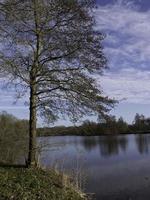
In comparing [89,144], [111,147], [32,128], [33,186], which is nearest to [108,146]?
[111,147]

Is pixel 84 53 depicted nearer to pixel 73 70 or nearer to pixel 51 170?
pixel 73 70

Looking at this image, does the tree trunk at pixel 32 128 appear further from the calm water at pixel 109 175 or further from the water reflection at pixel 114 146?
the water reflection at pixel 114 146

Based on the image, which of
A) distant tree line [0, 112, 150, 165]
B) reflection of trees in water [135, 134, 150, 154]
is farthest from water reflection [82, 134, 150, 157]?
distant tree line [0, 112, 150, 165]

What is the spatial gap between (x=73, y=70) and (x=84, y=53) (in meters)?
0.82

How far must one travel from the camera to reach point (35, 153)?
17.1m

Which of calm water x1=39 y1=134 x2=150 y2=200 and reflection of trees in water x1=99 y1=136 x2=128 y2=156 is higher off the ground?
reflection of trees in water x1=99 y1=136 x2=128 y2=156

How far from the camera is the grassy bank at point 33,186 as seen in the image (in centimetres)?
1288

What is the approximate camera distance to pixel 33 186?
14.0m

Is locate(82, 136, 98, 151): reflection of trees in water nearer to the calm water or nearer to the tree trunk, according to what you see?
the calm water

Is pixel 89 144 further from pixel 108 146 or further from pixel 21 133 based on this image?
pixel 21 133

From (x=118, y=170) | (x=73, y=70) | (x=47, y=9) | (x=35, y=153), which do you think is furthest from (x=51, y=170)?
(x=118, y=170)

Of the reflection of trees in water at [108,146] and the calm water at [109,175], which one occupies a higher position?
the reflection of trees in water at [108,146]

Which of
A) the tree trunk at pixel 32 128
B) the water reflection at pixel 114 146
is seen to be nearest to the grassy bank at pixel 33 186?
the tree trunk at pixel 32 128

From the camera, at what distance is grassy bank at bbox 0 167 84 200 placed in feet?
42.2
